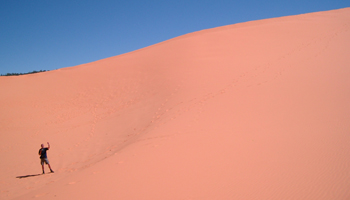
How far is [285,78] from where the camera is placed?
39.7 feet

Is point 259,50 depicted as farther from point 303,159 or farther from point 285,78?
point 303,159

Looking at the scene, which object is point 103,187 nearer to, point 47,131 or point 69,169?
point 69,169

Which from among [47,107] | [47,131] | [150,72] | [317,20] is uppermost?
[317,20]

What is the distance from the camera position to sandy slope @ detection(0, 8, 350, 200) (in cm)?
504

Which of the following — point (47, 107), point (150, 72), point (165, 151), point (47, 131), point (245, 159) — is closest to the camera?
point (245, 159)

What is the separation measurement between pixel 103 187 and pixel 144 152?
2.05 metres

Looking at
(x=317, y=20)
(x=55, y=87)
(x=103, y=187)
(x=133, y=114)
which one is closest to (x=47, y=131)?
(x=133, y=114)

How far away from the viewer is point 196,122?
29.7 feet

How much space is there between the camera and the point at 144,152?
23.5 feet

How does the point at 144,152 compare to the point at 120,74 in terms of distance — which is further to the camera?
the point at 120,74

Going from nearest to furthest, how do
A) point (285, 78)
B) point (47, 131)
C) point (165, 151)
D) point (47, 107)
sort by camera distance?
point (165, 151) < point (285, 78) < point (47, 131) < point (47, 107)

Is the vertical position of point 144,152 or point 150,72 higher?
point 150,72

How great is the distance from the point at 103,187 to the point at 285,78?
10.4 metres

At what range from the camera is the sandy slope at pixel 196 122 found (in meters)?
5.04
